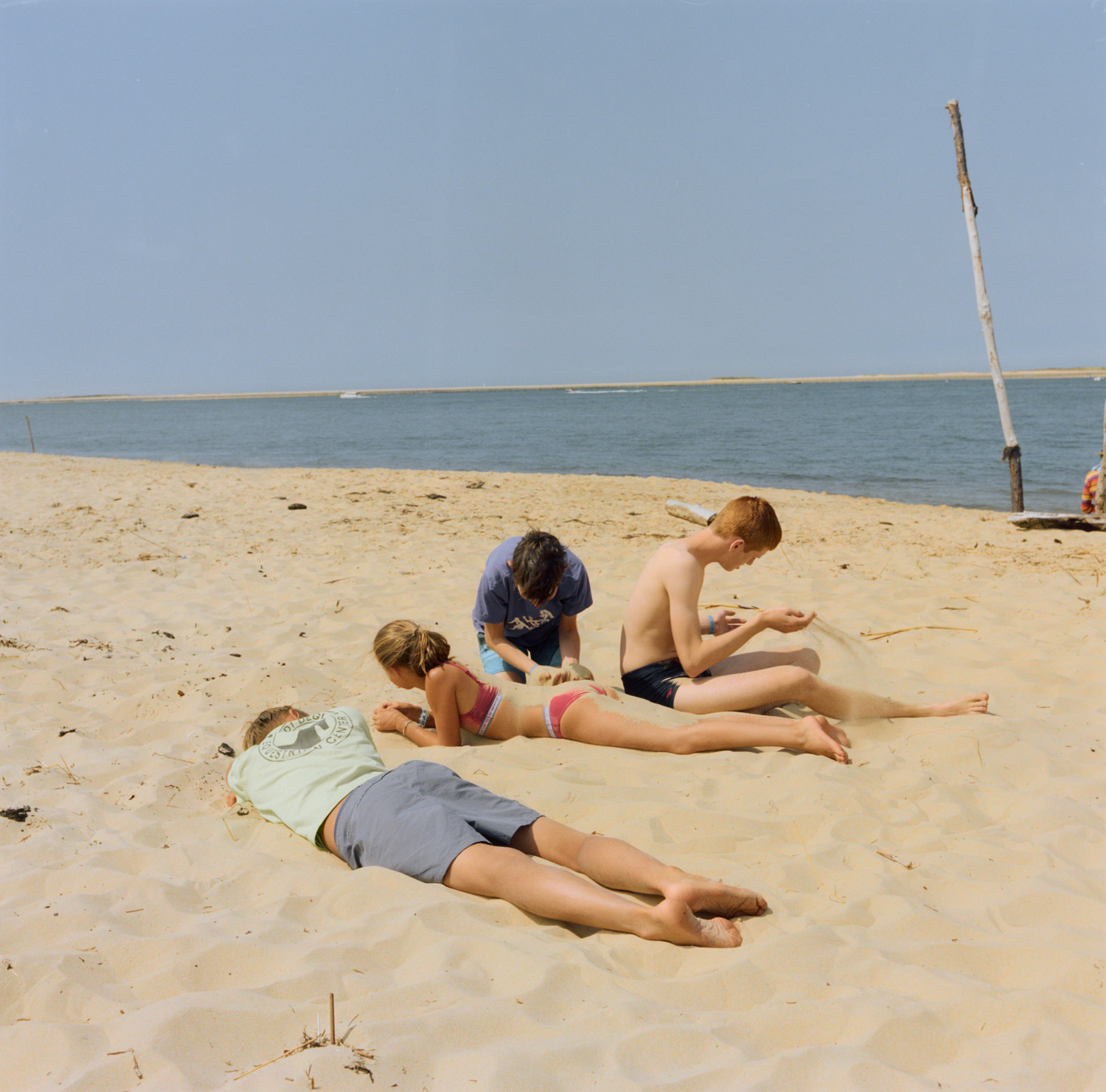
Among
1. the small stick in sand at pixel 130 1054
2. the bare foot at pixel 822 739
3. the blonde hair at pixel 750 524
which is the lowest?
the small stick in sand at pixel 130 1054

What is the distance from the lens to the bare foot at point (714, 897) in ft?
7.88

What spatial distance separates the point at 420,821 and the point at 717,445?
75.8ft

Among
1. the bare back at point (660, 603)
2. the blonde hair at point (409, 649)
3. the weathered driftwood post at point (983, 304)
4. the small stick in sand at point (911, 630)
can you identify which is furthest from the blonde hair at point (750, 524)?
the weathered driftwood post at point (983, 304)

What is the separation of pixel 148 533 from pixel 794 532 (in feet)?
23.9

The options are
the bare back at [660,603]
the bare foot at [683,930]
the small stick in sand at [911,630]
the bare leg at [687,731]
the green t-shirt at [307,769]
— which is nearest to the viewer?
the bare foot at [683,930]

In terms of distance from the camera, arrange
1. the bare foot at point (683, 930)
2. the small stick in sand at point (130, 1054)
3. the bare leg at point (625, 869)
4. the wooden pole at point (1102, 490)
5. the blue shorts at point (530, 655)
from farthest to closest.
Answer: the wooden pole at point (1102, 490), the blue shorts at point (530, 655), the bare leg at point (625, 869), the bare foot at point (683, 930), the small stick in sand at point (130, 1054)

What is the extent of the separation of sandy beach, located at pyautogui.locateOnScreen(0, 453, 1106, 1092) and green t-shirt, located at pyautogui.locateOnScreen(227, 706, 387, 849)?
0.37 feet

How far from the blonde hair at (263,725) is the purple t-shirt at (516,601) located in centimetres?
123

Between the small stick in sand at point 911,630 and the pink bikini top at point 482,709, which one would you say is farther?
the small stick in sand at point 911,630

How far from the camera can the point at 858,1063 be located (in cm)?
180

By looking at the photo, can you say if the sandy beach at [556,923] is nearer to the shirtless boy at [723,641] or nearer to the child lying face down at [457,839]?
the child lying face down at [457,839]

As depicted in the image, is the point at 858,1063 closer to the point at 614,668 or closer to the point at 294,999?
the point at 294,999

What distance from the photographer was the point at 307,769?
3.14 meters

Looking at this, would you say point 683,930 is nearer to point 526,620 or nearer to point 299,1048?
point 299,1048
